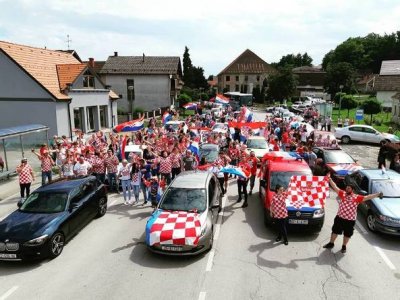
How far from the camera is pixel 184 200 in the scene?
9.20 metres

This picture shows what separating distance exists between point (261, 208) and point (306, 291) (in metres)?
5.00

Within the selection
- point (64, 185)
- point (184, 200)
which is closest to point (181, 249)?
point (184, 200)

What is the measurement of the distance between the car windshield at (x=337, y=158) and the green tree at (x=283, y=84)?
5063 cm

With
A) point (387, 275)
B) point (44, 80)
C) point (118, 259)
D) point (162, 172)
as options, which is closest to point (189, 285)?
point (118, 259)

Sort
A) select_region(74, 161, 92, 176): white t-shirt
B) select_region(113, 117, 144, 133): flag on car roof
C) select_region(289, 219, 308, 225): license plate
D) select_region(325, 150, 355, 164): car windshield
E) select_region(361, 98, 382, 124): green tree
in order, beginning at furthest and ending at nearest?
1. select_region(361, 98, 382, 124): green tree
2. select_region(113, 117, 144, 133): flag on car roof
3. select_region(325, 150, 355, 164): car windshield
4. select_region(74, 161, 92, 176): white t-shirt
5. select_region(289, 219, 308, 225): license plate

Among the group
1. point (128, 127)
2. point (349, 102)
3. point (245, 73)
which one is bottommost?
point (349, 102)

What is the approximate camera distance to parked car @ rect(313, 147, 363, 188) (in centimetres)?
1360

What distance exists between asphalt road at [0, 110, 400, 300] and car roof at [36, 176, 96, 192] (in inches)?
52.3

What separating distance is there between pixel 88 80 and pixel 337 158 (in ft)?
68.1

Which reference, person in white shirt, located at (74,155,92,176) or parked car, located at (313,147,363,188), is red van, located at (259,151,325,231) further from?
person in white shirt, located at (74,155,92,176)

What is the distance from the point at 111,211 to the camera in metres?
11.6

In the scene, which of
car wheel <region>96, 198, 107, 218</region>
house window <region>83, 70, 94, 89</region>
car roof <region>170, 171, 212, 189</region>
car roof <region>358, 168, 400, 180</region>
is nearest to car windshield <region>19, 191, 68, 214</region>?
car wheel <region>96, 198, 107, 218</region>

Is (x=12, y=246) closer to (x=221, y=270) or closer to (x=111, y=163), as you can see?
(x=221, y=270)

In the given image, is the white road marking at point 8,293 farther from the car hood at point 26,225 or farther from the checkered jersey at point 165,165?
the checkered jersey at point 165,165
